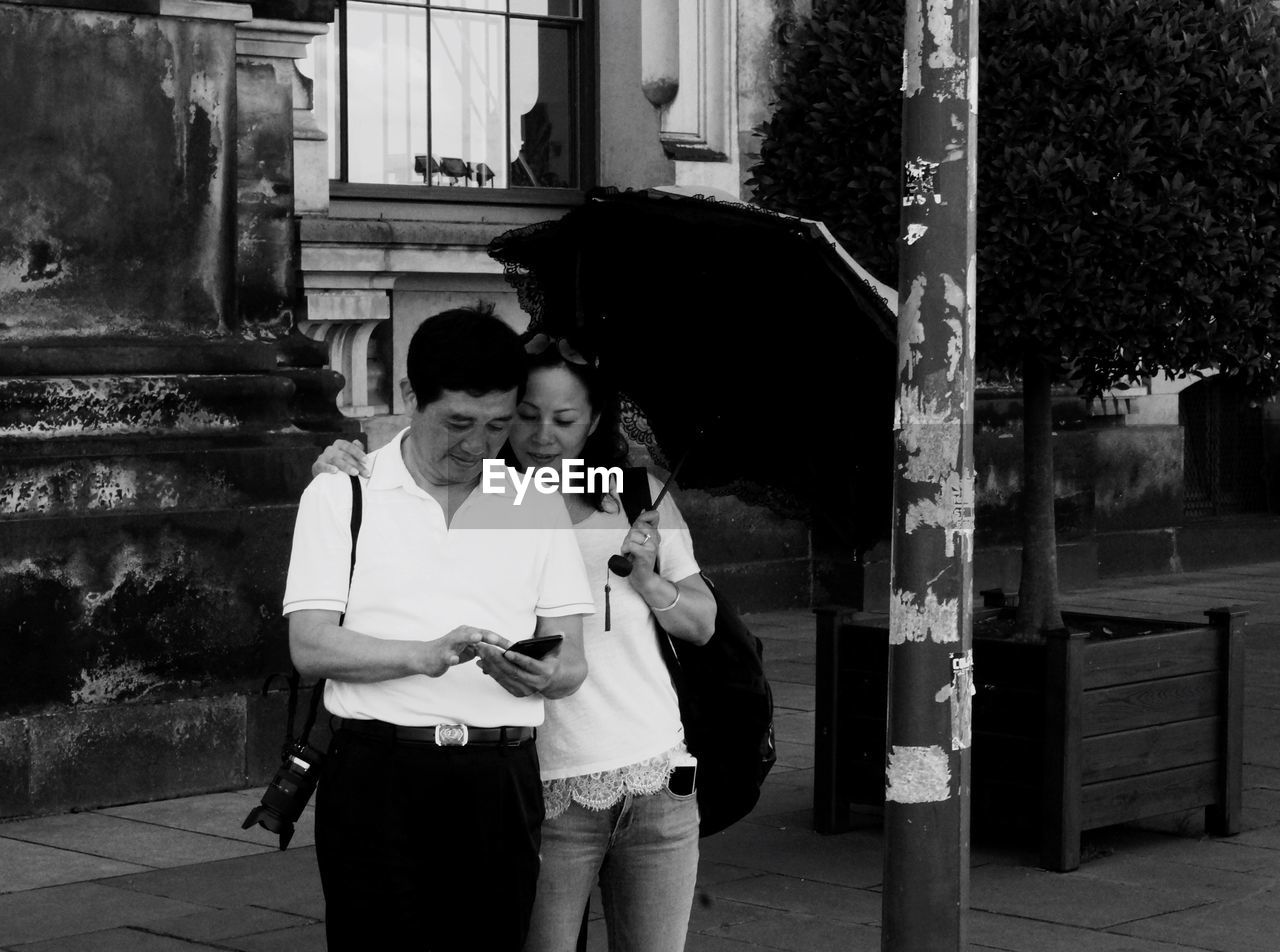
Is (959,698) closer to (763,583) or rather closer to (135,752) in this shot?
(135,752)

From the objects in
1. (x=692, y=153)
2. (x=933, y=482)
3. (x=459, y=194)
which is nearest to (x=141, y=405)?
(x=459, y=194)

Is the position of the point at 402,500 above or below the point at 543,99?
below

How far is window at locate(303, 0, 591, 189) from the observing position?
1141 centimetres

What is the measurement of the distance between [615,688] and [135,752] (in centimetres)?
427

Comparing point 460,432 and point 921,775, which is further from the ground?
point 460,432

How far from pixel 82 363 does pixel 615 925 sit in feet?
15.3

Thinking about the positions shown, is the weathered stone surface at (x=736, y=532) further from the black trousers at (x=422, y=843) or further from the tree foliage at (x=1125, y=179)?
the black trousers at (x=422, y=843)

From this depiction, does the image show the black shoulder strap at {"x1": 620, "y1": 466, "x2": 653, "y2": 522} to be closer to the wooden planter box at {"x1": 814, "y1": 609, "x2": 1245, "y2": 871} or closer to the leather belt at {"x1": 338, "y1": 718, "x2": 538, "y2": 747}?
the leather belt at {"x1": 338, "y1": 718, "x2": 538, "y2": 747}

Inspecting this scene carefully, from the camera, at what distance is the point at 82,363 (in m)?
7.80

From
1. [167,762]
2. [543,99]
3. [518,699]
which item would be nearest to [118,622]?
[167,762]

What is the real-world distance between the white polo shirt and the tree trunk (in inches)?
164

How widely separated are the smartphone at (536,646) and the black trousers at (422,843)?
0.21 m

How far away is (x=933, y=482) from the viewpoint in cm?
447

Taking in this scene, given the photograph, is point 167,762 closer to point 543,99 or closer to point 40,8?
point 40,8
